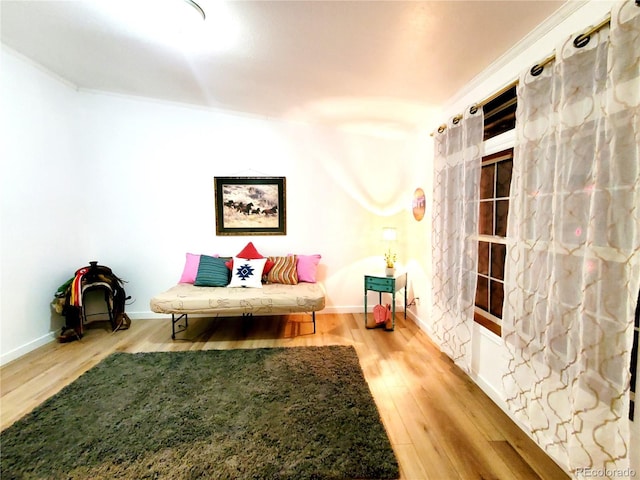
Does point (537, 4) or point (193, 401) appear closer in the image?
point (537, 4)

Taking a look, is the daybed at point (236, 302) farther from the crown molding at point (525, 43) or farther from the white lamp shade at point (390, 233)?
the crown molding at point (525, 43)

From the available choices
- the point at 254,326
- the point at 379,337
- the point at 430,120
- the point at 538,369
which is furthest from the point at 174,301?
the point at 430,120

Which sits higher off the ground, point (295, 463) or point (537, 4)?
point (537, 4)

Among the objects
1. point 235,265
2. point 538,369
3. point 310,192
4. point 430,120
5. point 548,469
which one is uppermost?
point 430,120

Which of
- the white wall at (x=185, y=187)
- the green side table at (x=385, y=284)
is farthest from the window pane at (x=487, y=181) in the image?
the green side table at (x=385, y=284)

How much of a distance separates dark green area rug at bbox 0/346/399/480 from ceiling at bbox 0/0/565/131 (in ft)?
8.17

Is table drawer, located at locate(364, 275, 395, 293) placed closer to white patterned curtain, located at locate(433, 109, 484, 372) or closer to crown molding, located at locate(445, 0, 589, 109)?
white patterned curtain, located at locate(433, 109, 484, 372)

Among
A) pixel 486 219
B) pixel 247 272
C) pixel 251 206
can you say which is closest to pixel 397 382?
pixel 486 219

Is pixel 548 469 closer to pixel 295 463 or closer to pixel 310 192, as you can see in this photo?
pixel 295 463

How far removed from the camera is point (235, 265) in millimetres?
3223

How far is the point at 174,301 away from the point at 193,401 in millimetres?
1138

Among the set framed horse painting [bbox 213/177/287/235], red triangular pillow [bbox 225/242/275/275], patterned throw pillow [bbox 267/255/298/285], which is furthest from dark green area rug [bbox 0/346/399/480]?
framed horse painting [bbox 213/177/287/235]

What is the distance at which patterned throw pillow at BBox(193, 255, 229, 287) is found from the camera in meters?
3.10

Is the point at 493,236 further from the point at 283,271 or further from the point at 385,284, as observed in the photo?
the point at 283,271
